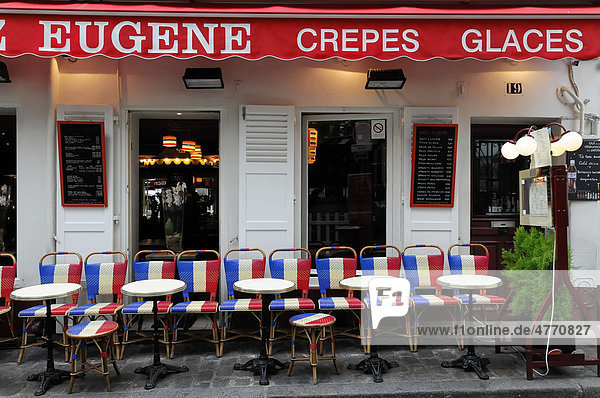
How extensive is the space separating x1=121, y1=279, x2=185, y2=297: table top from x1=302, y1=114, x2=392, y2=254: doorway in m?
2.21

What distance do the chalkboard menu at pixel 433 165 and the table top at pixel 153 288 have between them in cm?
325

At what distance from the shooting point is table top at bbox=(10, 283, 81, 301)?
4320 millimetres

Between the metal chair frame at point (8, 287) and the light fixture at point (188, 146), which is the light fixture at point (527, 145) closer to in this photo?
the light fixture at point (188, 146)

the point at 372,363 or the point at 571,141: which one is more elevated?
the point at 571,141

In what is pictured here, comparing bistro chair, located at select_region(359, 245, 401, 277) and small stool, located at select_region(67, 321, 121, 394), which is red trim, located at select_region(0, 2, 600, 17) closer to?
bistro chair, located at select_region(359, 245, 401, 277)

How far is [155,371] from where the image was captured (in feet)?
14.8

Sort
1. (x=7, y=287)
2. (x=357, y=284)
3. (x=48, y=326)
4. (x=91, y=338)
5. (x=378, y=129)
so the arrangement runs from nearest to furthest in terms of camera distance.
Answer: (x=91, y=338), (x=48, y=326), (x=357, y=284), (x=7, y=287), (x=378, y=129)

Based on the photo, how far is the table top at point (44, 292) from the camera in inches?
170

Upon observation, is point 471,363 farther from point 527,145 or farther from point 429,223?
point 527,145

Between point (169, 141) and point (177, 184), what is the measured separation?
75 cm

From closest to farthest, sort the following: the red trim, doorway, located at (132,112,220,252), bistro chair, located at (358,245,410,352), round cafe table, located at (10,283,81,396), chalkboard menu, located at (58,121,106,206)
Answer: round cafe table, located at (10,283,81,396), the red trim, bistro chair, located at (358,245,410,352), chalkboard menu, located at (58,121,106,206), doorway, located at (132,112,220,252)

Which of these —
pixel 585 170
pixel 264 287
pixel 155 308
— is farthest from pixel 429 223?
pixel 155 308

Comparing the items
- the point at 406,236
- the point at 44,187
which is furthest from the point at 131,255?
the point at 406,236

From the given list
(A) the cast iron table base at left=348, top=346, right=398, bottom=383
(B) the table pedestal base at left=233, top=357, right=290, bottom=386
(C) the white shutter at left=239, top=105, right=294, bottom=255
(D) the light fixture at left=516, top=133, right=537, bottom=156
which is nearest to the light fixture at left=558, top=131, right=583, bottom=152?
(D) the light fixture at left=516, top=133, right=537, bottom=156
